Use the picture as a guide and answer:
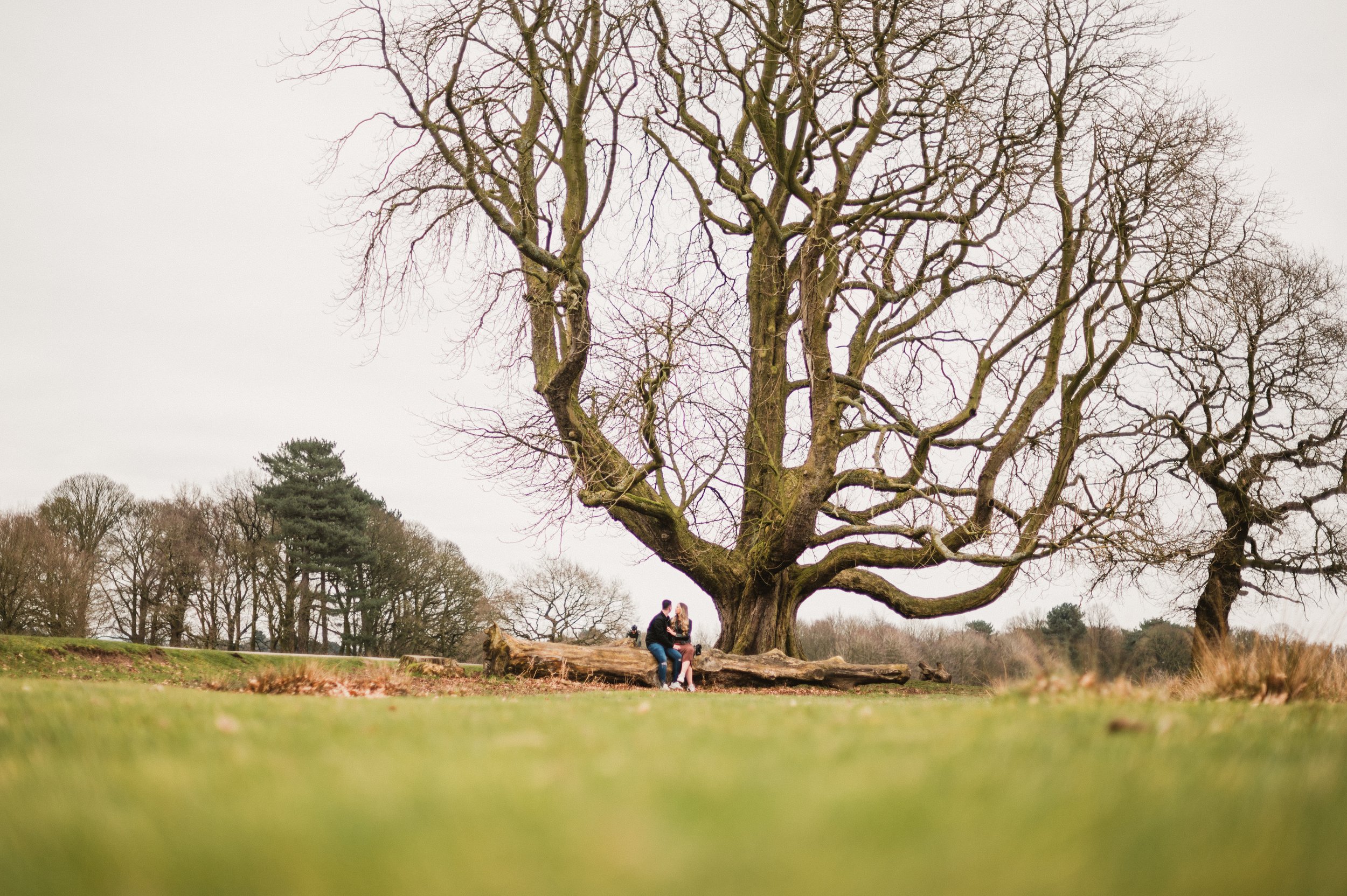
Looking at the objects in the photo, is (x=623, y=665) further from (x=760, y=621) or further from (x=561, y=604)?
(x=561, y=604)

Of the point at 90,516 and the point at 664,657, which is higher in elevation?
the point at 90,516

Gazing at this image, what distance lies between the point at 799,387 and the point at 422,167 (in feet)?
30.2

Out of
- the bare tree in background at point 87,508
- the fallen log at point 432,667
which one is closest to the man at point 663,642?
the fallen log at point 432,667

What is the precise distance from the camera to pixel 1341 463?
69.9ft

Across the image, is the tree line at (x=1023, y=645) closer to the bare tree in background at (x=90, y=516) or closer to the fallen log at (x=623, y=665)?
the fallen log at (x=623, y=665)

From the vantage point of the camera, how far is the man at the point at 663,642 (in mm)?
14602

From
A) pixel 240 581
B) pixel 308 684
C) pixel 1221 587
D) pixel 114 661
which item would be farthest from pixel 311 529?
pixel 1221 587

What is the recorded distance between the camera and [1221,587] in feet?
69.0

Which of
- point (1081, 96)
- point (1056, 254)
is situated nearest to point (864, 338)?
point (1056, 254)

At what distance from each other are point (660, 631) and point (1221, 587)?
15.7 metres

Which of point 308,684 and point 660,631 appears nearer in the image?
point 308,684

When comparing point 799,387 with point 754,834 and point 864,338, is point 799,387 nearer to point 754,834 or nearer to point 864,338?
point 864,338

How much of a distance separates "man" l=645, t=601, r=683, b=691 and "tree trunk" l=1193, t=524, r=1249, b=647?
567 inches

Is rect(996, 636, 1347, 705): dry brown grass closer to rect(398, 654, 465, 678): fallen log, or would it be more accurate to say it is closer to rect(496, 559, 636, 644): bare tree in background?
rect(398, 654, 465, 678): fallen log
